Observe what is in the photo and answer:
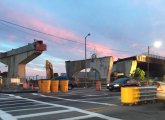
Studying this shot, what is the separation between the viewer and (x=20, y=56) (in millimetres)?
51719

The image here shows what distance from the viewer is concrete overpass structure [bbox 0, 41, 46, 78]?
4712cm

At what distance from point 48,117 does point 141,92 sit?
267 inches

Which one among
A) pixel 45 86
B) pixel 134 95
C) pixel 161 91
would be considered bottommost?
pixel 134 95

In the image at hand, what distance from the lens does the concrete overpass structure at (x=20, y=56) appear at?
155 feet

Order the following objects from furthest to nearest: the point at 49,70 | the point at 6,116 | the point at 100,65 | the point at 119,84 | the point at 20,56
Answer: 1. the point at 100,65
2. the point at 49,70
3. the point at 20,56
4. the point at 119,84
5. the point at 6,116

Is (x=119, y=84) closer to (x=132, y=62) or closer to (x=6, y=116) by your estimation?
(x=6, y=116)

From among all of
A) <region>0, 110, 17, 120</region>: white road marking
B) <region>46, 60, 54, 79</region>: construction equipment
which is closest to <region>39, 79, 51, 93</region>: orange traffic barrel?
<region>46, 60, 54, 79</region>: construction equipment

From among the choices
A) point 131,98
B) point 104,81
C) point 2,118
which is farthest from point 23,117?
point 104,81

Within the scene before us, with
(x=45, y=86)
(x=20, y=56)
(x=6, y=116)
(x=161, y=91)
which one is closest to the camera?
(x=6, y=116)

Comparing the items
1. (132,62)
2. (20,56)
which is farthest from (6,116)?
(132,62)

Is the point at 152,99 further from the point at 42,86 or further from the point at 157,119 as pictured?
the point at 42,86

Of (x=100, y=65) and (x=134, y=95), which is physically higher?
(x=100, y=65)

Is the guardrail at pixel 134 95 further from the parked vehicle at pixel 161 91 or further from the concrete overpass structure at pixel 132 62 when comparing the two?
the concrete overpass structure at pixel 132 62

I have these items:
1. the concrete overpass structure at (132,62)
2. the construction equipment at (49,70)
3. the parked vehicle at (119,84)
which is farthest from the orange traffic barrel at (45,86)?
the concrete overpass structure at (132,62)
